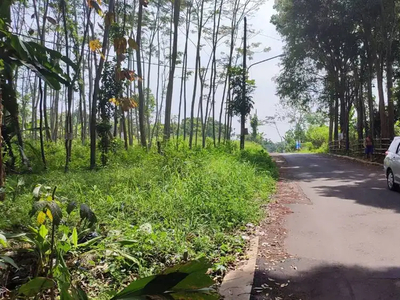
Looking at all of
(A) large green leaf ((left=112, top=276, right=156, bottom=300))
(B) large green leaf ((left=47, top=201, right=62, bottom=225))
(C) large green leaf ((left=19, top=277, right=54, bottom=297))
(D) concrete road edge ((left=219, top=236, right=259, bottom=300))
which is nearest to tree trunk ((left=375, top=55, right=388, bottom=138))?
(D) concrete road edge ((left=219, top=236, right=259, bottom=300))

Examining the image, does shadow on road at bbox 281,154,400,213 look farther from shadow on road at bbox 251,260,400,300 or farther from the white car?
shadow on road at bbox 251,260,400,300

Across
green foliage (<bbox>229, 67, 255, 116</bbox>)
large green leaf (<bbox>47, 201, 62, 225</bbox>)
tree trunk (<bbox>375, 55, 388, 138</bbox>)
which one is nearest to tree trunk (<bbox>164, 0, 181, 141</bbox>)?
green foliage (<bbox>229, 67, 255, 116</bbox>)

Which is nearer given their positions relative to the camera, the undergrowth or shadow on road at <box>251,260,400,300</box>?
shadow on road at <box>251,260,400,300</box>

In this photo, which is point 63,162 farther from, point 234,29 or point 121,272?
point 234,29

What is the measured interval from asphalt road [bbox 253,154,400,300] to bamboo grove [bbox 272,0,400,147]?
10.6 metres

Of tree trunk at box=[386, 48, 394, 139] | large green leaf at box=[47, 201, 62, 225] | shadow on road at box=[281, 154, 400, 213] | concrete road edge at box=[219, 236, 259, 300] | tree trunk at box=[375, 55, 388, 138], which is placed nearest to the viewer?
large green leaf at box=[47, 201, 62, 225]

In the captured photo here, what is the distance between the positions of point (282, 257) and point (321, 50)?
22222 millimetres

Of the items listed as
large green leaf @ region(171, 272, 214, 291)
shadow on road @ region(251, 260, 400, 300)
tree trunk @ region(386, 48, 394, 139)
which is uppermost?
tree trunk @ region(386, 48, 394, 139)

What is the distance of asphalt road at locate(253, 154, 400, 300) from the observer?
3871mm

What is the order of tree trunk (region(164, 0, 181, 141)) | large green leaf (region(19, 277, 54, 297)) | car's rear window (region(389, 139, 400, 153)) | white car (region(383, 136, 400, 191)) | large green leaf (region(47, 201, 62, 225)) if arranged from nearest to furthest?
large green leaf (region(19, 277, 54, 297))
large green leaf (region(47, 201, 62, 225))
white car (region(383, 136, 400, 191))
car's rear window (region(389, 139, 400, 153))
tree trunk (region(164, 0, 181, 141))

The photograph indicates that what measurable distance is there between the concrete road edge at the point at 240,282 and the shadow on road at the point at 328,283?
3.5 inches

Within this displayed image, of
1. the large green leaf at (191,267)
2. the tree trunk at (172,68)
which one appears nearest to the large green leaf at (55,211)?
the large green leaf at (191,267)

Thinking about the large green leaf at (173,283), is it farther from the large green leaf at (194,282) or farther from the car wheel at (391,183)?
the car wheel at (391,183)

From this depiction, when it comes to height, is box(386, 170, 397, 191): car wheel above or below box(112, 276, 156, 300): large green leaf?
below
